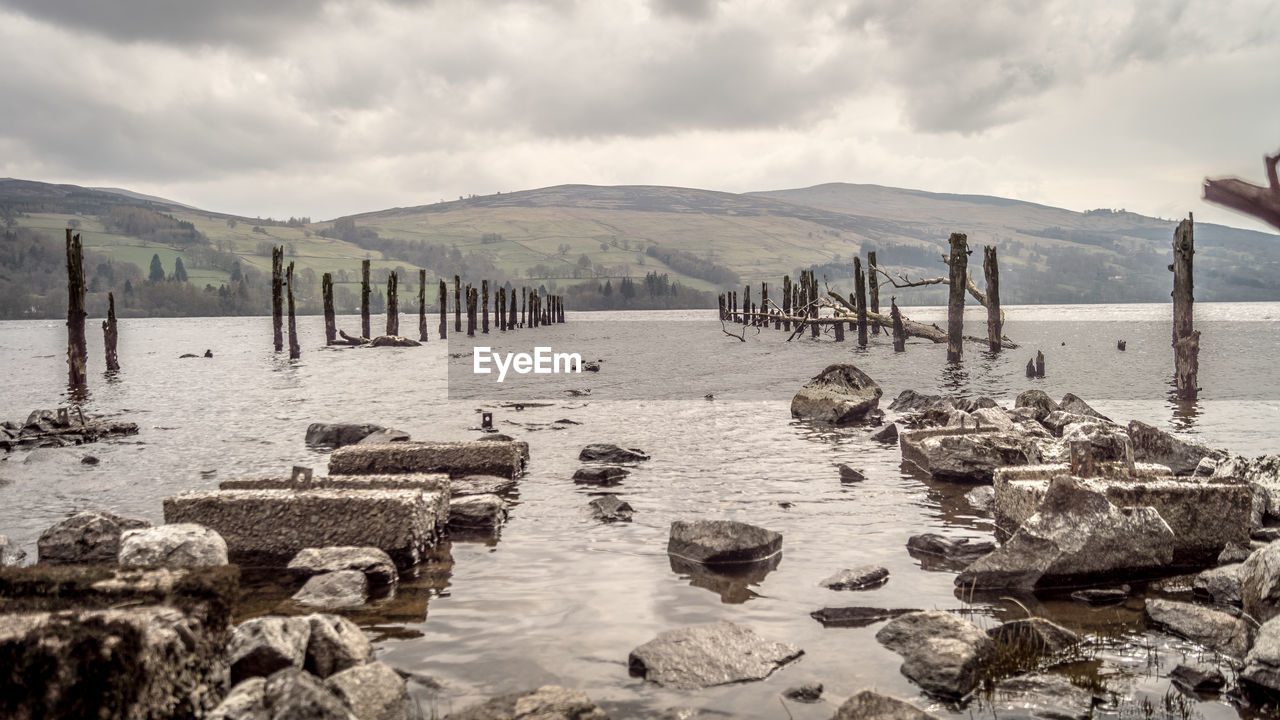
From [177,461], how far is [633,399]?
12402 mm

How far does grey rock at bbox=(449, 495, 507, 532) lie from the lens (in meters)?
8.06

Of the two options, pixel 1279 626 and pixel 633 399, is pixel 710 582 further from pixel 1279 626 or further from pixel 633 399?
pixel 633 399

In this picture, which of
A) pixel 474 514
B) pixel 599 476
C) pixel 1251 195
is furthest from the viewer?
pixel 599 476

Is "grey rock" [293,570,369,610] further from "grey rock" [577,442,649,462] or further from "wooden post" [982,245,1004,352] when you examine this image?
"wooden post" [982,245,1004,352]

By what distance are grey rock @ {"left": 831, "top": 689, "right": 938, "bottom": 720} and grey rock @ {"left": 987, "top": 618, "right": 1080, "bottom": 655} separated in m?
1.25

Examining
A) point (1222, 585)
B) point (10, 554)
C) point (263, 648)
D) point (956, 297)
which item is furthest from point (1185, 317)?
point (10, 554)

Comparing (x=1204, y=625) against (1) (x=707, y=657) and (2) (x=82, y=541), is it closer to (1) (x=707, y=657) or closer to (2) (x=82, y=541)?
(1) (x=707, y=657)

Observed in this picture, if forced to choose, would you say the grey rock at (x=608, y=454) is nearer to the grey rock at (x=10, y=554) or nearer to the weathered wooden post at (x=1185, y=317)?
the grey rock at (x=10, y=554)

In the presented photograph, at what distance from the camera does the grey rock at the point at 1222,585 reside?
5609 mm

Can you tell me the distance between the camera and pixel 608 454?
41.3 feet

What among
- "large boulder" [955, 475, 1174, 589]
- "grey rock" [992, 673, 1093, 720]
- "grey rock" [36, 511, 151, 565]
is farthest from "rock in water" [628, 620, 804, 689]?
"grey rock" [36, 511, 151, 565]

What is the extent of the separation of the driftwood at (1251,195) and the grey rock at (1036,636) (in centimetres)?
331

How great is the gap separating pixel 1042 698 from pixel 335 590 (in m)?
4.42

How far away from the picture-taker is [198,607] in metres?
3.72
